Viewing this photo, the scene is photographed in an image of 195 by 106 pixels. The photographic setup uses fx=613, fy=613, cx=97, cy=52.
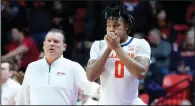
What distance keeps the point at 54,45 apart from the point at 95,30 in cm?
265

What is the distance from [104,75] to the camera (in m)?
5.04

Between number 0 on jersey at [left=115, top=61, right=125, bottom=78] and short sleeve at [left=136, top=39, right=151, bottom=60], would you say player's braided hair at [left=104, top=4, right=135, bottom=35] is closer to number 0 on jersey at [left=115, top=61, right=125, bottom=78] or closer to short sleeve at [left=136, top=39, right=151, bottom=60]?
short sleeve at [left=136, top=39, right=151, bottom=60]

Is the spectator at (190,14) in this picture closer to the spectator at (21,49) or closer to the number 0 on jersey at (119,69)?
the spectator at (21,49)

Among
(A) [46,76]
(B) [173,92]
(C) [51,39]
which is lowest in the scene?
(B) [173,92]

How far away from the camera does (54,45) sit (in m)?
5.95

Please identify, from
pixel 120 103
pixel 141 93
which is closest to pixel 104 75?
pixel 120 103

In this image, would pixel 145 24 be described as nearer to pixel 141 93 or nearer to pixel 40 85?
pixel 141 93

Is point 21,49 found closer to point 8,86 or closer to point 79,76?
point 8,86

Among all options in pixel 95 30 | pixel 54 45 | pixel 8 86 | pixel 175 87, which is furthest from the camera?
pixel 175 87

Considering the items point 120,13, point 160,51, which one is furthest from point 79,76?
point 160,51

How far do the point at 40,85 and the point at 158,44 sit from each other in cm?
372

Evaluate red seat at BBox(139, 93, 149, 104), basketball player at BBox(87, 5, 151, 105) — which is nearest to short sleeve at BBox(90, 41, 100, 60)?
basketball player at BBox(87, 5, 151, 105)

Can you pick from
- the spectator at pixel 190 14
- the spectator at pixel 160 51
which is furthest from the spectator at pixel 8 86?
the spectator at pixel 190 14

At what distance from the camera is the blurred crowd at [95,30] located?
29.9 ft
